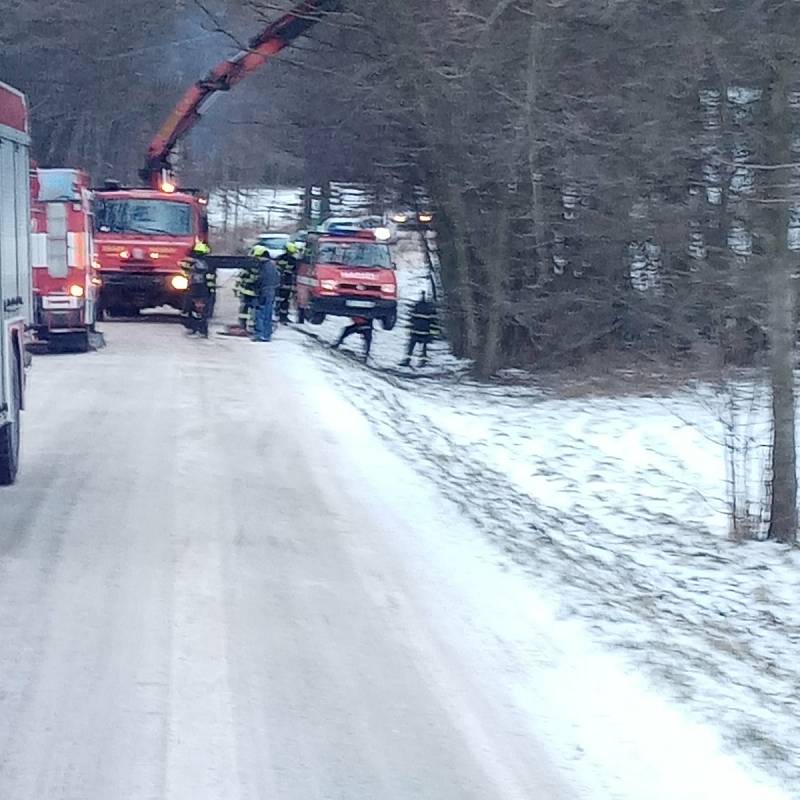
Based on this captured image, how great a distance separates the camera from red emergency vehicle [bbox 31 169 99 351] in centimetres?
2108

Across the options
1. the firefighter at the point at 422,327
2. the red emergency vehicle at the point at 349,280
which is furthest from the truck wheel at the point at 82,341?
the red emergency vehicle at the point at 349,280

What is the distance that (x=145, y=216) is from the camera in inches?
1125

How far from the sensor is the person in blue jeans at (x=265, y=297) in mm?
24453

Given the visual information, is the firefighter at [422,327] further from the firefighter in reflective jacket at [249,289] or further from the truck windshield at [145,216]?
the truck windshield at [145,216]

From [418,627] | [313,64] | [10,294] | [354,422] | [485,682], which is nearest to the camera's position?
[485,682]

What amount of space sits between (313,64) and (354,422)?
9538 mm

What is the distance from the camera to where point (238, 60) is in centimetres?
2675

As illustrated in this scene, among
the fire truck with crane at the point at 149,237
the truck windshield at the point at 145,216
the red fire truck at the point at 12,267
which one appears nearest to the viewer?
the red fire truck at the point at 12,267

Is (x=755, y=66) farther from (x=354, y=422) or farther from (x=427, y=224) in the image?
(x=427, y=224)

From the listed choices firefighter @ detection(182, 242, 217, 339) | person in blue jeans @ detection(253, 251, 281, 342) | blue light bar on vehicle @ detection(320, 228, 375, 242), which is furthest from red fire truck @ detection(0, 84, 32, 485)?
blue light bar on vehicle @ detection(320, 228, 375, 242)

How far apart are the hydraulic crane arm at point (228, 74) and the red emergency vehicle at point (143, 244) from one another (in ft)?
5.16

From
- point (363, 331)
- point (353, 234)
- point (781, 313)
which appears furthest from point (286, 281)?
point (781, 313)

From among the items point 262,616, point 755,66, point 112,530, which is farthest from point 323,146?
point 262,616

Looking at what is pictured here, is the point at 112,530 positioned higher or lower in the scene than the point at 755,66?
lower
